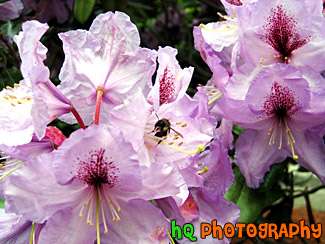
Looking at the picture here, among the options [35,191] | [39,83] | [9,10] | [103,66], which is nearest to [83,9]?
[9,10]

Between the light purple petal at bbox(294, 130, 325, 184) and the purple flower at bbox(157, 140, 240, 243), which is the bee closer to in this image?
the purple flower at bbox(157, 140, 240, 243)

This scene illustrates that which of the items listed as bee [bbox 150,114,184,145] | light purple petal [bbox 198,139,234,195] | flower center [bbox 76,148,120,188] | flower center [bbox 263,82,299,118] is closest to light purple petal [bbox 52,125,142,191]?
flower center [bbox 76,148,120,188]

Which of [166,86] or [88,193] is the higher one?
[166,86]

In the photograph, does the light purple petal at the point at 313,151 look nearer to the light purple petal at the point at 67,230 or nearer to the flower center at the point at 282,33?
the flower center at the point at 282,33

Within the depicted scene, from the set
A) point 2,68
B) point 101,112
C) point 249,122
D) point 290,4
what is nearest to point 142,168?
point 101,112

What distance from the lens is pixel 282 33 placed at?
2.97 feet

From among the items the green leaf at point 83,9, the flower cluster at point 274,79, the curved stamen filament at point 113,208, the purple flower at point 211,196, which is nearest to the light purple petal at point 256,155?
the flower cluster at point 274,79

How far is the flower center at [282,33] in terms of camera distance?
89 cm

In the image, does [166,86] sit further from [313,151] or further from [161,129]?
[313,151]

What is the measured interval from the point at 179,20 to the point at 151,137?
6.39 feet

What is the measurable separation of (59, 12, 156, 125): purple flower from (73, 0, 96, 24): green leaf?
703mm

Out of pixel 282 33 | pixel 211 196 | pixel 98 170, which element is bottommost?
pixel 211 196

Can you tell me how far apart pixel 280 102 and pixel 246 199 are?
0.85 feet

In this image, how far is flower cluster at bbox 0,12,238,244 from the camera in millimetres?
655
